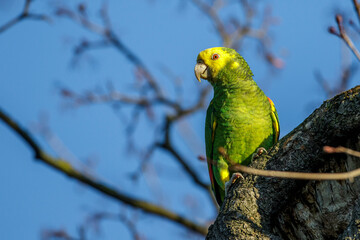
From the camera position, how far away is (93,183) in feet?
24.6

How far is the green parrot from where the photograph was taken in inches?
180

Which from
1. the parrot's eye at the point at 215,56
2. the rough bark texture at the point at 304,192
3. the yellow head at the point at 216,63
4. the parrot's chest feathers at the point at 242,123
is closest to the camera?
the rough bark texture at the point at 304,192

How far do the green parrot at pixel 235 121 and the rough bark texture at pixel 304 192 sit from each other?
3.68 feet

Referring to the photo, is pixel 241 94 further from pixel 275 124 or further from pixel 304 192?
pixel 304 192

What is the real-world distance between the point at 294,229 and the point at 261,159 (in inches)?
21.7

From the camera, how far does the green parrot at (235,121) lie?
4.57m

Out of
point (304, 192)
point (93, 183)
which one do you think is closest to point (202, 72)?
point (304, 192)

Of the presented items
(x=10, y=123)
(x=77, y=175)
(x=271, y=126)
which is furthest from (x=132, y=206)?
(x=271, y=126)

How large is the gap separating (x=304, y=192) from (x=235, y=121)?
5.22 ft

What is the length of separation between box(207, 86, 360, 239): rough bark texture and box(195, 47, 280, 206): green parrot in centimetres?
112

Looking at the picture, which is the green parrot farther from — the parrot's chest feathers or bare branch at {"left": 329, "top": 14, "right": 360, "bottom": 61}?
bare branch at {"left": 329, "top": 14, "right": 360, "bottom": 61}

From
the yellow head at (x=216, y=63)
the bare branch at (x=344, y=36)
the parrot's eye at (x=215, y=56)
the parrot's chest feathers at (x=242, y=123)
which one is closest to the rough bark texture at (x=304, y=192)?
the bare branch at (x=344, y=36)

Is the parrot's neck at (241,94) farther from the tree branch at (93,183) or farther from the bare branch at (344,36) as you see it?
the tree branch at (93,183)

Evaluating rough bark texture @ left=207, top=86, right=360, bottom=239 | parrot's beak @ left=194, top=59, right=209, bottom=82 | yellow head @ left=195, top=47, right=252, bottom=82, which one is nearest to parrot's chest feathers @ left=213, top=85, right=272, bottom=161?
yellow head @ left=195, top=47, right=252, bottom=82
